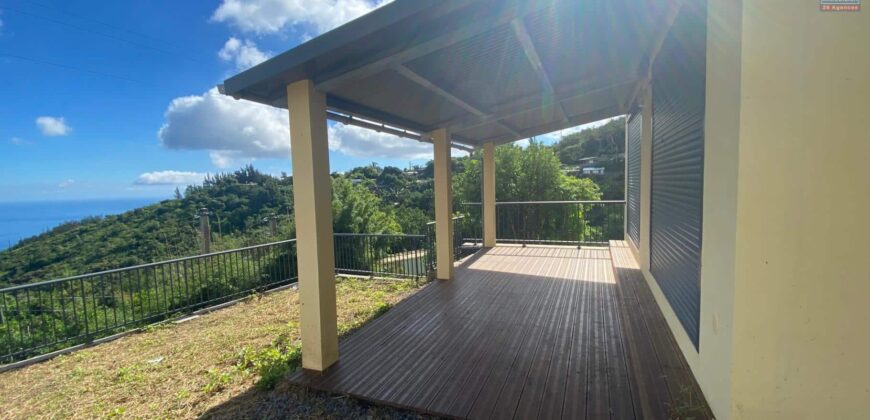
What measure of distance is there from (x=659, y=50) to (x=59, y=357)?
278 inches

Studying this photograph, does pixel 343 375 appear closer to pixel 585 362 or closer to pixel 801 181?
pixel 585 362

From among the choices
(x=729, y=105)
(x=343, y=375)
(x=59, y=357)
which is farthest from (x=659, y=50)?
(x=59, y=357)

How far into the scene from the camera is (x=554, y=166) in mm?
12078

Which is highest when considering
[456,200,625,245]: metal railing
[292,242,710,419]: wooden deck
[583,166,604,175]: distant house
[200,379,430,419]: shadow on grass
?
[583,166,604,175]: distant house

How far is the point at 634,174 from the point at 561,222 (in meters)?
2.81

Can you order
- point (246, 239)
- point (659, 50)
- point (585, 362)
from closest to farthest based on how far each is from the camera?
point (585, 362), point (659, 50), point (246, 239)

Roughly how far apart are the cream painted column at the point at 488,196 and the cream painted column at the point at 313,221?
4488mm

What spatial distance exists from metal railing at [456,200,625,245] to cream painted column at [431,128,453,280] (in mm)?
2755

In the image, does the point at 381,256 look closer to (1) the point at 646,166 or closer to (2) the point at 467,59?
(1) the point at 646,166

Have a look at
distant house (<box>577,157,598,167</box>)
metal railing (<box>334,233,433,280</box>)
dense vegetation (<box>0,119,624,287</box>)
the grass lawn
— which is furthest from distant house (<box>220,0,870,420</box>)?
distant house (<box>577,157,598,167</box>)

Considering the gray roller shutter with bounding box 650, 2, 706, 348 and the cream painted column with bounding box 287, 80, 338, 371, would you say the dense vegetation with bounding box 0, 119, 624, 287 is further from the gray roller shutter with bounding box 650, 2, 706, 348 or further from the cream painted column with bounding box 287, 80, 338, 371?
the cream painted column with bounding box 287, 80, 338, 371

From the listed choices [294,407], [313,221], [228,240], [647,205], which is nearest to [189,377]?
[294,407]

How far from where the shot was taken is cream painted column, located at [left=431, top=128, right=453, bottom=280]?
16.3ft

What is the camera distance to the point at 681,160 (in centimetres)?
257
